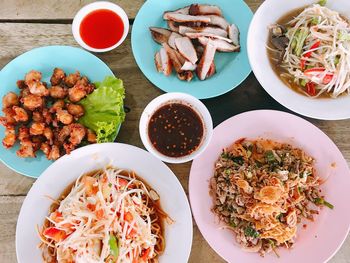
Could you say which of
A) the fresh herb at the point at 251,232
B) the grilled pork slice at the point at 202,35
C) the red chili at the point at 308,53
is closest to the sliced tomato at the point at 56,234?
the fresh herb at the point at 251,232

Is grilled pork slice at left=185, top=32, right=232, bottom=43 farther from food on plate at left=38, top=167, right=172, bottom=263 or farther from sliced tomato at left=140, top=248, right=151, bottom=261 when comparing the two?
sliced tomato at left=140, top=248, right=151, bottom=261

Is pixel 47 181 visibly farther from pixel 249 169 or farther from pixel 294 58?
pixel 294 58

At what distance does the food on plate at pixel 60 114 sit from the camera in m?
2.12

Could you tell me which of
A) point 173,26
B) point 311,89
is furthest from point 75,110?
point 311,89

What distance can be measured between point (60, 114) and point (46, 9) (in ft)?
2.42

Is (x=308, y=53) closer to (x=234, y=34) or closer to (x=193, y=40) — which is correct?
(x=234, y=34)

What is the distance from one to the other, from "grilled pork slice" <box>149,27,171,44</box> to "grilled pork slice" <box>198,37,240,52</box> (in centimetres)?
19

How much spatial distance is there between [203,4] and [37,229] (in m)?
1.52

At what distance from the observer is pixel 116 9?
2340 mm

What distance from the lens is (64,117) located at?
212 centimetres

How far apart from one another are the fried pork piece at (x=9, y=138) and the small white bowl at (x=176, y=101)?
2.19 feet

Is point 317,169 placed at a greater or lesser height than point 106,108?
lesser

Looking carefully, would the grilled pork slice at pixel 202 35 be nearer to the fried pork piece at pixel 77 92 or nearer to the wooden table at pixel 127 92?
the wooden table at pixel 127 92

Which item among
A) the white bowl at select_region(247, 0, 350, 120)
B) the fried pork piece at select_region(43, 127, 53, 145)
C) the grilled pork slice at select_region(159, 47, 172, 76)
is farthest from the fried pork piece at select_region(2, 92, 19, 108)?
the white bowl at select_region(247, 0, 350, 120)
